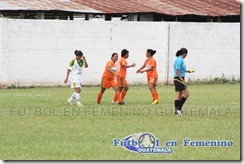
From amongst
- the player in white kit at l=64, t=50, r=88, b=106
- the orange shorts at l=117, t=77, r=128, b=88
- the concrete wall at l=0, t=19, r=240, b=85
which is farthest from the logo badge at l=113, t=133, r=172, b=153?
the concrete wall at l=0, t=19, r=240, b=85

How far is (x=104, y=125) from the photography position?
1602 cm

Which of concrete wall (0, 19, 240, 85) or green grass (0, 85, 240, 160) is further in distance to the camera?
concrete wall (0, 19, 240, 85)

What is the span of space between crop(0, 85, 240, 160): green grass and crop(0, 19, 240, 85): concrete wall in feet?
14.6

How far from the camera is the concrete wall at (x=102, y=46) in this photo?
28.7 m

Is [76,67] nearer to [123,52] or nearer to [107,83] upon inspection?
[107,83]

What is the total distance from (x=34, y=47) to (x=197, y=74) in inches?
301

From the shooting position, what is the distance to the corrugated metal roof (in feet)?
107

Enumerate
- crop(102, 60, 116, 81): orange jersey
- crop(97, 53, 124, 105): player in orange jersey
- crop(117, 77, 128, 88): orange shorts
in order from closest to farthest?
crop(97, 53, 124, 105): player in orange jersey → crop(102, 60, 116, 81): orange jersey → crop(117, 77, 128, 88): orange shorts

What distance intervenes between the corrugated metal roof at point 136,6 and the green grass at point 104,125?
8.67m

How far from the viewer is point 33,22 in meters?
28.9

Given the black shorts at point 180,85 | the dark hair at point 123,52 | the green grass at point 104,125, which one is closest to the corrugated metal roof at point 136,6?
the green grass at point 104,125

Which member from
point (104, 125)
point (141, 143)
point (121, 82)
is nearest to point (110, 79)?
point (121, 82)

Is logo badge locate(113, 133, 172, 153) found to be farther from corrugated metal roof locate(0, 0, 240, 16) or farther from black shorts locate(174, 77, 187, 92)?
corrugated metal roof locate(0, 0, 240, 16)

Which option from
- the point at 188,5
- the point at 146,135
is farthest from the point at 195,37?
the point at 146,135
